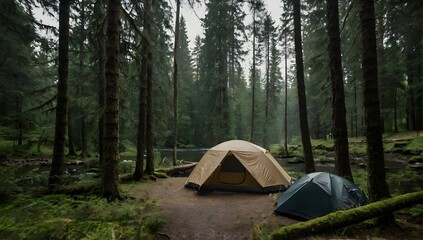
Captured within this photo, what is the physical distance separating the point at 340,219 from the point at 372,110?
2.42 metres

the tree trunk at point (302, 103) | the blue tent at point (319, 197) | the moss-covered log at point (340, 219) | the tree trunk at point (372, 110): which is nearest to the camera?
the moss-covered log at point (340, 219)

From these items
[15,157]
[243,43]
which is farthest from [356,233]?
[243,43]

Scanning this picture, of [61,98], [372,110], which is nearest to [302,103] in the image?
[372,110]

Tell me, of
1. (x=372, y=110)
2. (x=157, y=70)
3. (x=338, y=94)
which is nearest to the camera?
(x=372, y=110)

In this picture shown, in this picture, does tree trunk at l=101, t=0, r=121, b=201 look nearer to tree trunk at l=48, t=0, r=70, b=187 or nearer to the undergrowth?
the undergrowth

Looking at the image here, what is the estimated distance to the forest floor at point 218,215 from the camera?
208 inches

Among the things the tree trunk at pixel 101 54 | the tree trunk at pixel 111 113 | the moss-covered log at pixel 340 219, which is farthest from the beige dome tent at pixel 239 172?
the moss-covered log at pixel 340 219

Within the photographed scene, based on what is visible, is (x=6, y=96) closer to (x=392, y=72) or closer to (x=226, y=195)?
(x=226, y=195)

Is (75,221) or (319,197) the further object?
(319,197)

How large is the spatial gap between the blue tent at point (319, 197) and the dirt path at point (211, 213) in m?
0.35

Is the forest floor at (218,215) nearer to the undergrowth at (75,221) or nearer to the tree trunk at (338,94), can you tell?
the undergrowth at (75,221)

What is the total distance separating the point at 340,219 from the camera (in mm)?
4832

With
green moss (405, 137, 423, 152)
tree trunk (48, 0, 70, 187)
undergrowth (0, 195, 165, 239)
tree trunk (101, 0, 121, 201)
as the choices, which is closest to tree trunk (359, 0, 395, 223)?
undergrowth (0, 195, 165, 239)

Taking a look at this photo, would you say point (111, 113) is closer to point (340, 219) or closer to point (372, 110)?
point (340, 219)
